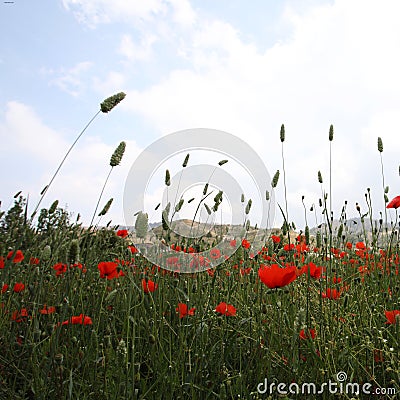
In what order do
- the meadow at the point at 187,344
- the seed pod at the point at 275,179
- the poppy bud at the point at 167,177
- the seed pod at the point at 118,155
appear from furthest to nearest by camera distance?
the seed pod at the point at 275,179 → the poppy bud at the point at 167,177 → the seed pod at the point at 118,155 → the meadow at the point at 187,344

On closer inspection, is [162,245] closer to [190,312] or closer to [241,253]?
[241,253]

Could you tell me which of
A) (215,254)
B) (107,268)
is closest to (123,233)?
(215,254)

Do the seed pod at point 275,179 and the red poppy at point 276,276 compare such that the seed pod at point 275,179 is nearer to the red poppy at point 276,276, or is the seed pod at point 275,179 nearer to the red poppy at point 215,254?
the red poppy at point 215,254

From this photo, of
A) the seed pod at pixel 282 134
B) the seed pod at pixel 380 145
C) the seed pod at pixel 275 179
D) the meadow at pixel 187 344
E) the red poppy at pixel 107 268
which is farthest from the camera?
the seed pod at pixel 380 145

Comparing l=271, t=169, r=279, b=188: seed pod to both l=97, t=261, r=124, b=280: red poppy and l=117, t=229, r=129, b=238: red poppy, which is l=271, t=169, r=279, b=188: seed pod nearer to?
l=97, t=261, r=124, b=280: red poppy

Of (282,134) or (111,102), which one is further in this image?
(282,134)

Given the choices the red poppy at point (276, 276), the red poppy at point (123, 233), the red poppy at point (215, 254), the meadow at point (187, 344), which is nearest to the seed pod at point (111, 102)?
the meadow at point (187, 344)

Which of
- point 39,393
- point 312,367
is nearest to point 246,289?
point 312,367

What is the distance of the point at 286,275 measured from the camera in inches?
60.3

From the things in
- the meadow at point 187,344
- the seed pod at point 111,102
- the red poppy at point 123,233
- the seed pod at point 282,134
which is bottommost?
the meadow at point 187,344

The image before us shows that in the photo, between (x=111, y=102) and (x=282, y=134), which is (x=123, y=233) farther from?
(x=111, y=102)

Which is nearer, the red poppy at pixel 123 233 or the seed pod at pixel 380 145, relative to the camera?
the red poppy at pixel 123 233

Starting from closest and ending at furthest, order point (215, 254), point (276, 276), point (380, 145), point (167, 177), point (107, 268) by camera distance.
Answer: point (276, 276) → point (107, 268) → point (167, 177) → point (215, 254) → point (380, 145)

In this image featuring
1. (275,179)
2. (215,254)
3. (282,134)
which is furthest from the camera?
(215,254)
